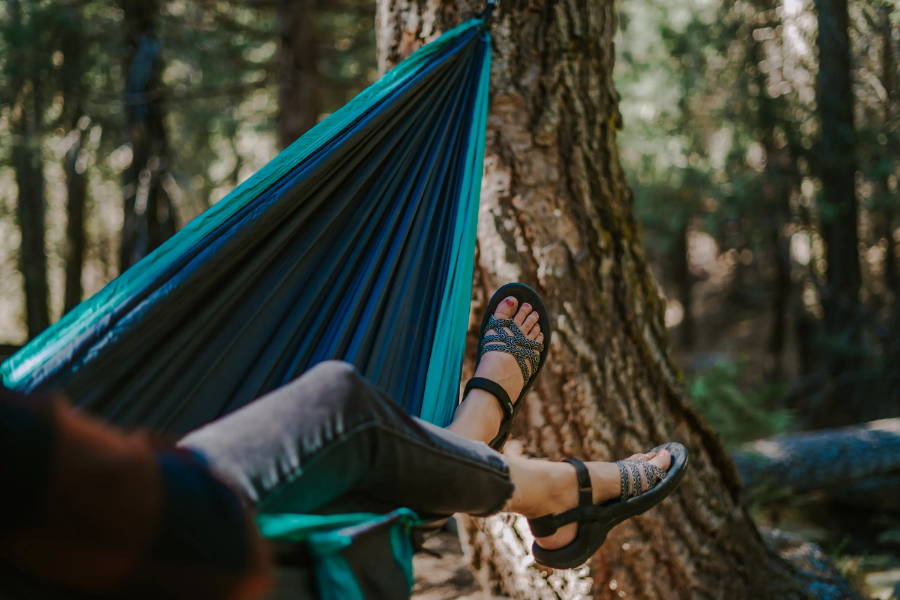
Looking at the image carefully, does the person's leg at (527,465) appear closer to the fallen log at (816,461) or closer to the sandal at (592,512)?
the sandal at (592,512)

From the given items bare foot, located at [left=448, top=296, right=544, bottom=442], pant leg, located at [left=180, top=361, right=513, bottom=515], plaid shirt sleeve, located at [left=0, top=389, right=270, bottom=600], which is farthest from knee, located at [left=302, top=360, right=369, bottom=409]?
bare foot, located at [left=448, top=296, right=544, bottom=442]

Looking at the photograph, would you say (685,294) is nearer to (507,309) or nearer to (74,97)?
(74,97)

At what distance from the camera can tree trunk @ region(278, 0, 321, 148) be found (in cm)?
432

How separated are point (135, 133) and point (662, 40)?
356 cm

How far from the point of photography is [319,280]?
1487 mm

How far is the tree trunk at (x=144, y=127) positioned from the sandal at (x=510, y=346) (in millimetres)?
3231

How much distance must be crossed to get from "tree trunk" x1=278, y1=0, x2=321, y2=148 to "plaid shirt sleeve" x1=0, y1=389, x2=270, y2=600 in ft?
12.3

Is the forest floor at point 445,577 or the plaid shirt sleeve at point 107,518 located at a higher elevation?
the plaid shirt sleeve at point 107,518

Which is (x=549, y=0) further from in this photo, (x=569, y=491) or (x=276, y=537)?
(x=276, y=537)

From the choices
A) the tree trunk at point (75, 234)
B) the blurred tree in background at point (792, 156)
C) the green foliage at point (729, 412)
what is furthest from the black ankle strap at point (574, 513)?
the tree trunk at point (75, 234)

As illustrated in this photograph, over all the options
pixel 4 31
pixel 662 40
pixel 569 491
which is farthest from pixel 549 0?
pixel 4 31

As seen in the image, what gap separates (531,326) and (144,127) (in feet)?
11.9

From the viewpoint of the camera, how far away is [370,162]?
5.28 feet

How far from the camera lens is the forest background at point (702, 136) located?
13.6 ft
